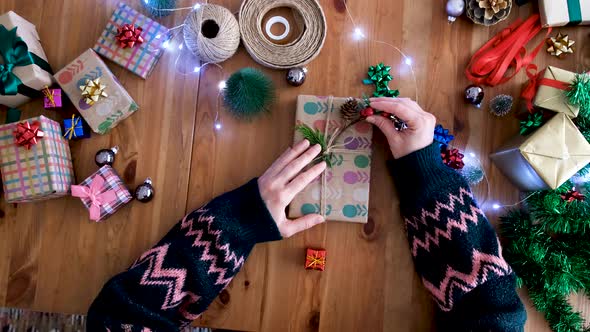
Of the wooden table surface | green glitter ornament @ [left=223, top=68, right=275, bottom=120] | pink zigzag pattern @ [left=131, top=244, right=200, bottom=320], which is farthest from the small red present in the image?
green glitter ornament @ [left=223, top=68, right=275, bottom=120]

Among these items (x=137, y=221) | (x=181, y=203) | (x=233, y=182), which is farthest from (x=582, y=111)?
(x=137, y=221)

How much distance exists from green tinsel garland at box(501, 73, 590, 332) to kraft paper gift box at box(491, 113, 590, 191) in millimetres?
51

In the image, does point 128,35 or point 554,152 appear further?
point 128,35

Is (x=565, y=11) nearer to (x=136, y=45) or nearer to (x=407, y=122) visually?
(x=407, y=122)

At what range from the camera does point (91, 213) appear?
1050 millimetres

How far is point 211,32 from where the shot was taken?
1079mm

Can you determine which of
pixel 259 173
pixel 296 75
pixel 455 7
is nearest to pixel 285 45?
pixel 296 75

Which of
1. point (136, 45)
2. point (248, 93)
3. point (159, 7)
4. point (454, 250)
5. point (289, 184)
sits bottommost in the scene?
point (454, 250)

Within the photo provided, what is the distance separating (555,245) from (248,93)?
83 centimetres

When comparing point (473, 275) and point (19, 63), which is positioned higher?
point (19, 63)

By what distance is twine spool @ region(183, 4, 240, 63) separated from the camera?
102 cm

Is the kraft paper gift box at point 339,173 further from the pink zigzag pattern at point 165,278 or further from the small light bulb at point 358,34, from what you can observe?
the pink zigzag pattern at point 165,278

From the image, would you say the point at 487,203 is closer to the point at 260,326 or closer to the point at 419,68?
the point at 419,68

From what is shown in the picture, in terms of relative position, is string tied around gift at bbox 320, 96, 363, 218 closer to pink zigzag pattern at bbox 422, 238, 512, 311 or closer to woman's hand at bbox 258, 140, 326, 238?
woman's hand at bbox 258, 140, 326, 238
